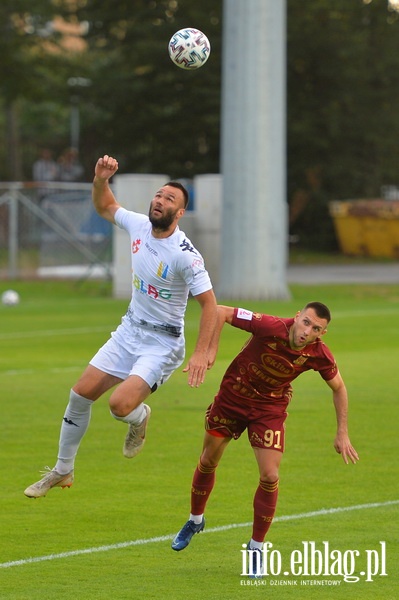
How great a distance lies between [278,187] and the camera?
95.8ft

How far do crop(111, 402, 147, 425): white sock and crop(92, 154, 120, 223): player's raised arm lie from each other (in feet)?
5.34

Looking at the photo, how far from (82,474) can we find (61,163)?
47.6 m

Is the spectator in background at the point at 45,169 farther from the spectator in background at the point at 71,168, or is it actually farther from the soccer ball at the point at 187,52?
the soccer ball at the point at 187,52

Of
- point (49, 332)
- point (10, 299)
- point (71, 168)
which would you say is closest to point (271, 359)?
point (49, 332)

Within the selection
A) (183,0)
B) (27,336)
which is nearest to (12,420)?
(27,336)

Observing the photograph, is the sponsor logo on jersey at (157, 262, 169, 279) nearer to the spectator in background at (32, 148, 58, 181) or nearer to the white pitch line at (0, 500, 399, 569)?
the white pitch line at (0, 500, 399, 569)

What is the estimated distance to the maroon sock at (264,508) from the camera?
8.24 m

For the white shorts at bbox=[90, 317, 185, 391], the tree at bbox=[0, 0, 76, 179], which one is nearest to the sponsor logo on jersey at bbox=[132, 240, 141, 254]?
the white shorts at bbox=[90, 317, 185, 391]

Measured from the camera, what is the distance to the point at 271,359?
8.48m

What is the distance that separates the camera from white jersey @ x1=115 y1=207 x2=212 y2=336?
31.9ft

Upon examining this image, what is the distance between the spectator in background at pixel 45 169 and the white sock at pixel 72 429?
156 feet

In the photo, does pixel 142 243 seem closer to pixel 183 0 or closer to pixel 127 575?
pixel 127 575

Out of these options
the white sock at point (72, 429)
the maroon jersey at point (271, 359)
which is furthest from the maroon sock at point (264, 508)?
the white sock at point (72, 429)

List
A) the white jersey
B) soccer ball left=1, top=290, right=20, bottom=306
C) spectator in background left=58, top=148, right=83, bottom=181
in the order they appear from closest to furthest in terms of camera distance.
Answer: the white jersey
soccer ball left=1, top=290, right=20, bottom=306
spectator in background left=58, top=148, right=83, bottom=181
